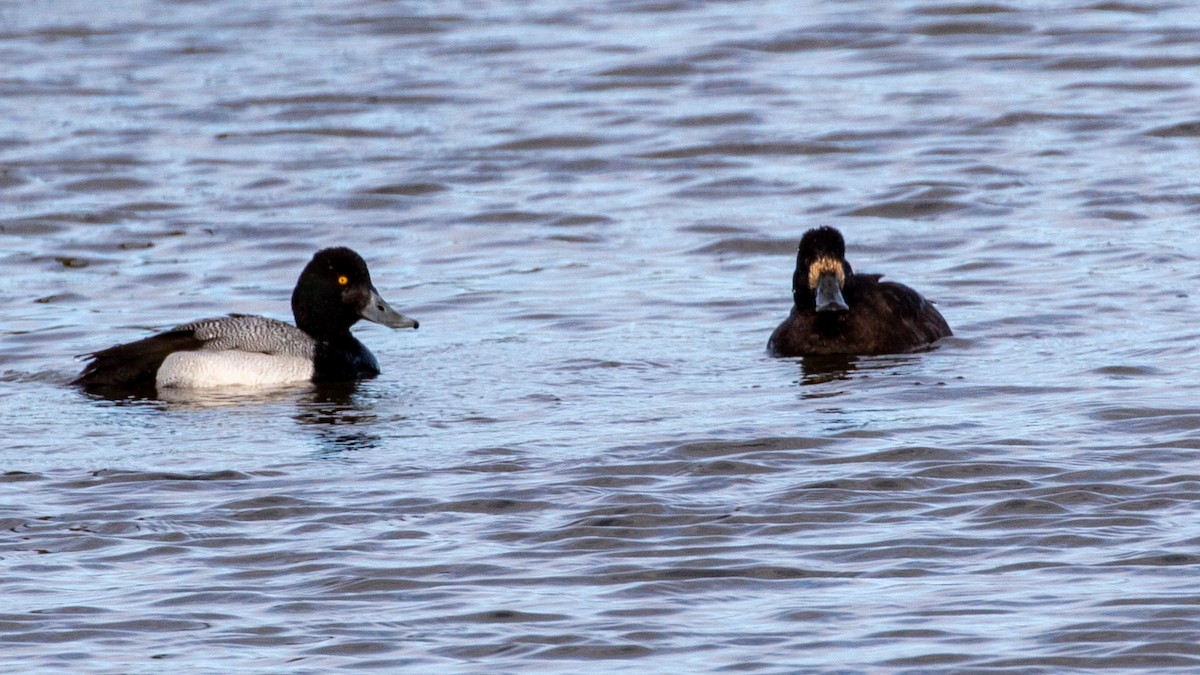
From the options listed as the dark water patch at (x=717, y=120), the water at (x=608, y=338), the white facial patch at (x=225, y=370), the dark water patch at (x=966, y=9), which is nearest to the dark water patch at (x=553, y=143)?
the water at (x=608, y=338)

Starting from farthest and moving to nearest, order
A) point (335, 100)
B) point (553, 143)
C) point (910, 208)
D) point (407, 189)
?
point (335, 100) < point (553, 143) < point (407, 189) < point (910, 208)

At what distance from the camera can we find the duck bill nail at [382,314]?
12.7 m

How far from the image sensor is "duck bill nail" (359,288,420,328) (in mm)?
12695

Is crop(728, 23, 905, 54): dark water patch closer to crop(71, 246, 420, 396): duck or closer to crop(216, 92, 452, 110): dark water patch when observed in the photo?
crop(216, 92, 452, 110): dark water patch

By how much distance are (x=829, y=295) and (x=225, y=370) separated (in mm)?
3309

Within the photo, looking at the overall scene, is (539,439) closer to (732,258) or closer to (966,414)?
(966,414)

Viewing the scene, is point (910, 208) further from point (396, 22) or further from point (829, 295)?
point (396, 22)

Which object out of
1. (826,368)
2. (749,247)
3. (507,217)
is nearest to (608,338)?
(826,368)

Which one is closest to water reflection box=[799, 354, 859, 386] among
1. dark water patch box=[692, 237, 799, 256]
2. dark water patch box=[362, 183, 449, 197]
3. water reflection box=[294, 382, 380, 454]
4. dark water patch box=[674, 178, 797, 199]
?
water reflection box=[294, 382, 380, 454]

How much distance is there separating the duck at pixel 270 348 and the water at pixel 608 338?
26 centimetres

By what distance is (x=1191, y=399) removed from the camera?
1022cm

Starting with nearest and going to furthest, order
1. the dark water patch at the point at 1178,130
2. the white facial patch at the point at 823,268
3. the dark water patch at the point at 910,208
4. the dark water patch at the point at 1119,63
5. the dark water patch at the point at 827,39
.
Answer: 1. the white facial patch at the point at 823,268
2. the dark water patch at the point at 910,208
3. the dark water patch at the point at 1178,130
4. the dark water patch at the point at 1119,63
5. the dark water patch at the point at 827,39

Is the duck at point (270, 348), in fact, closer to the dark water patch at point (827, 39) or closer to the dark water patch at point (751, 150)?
the dark water patch at point (751, 150)

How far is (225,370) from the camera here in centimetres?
1184
